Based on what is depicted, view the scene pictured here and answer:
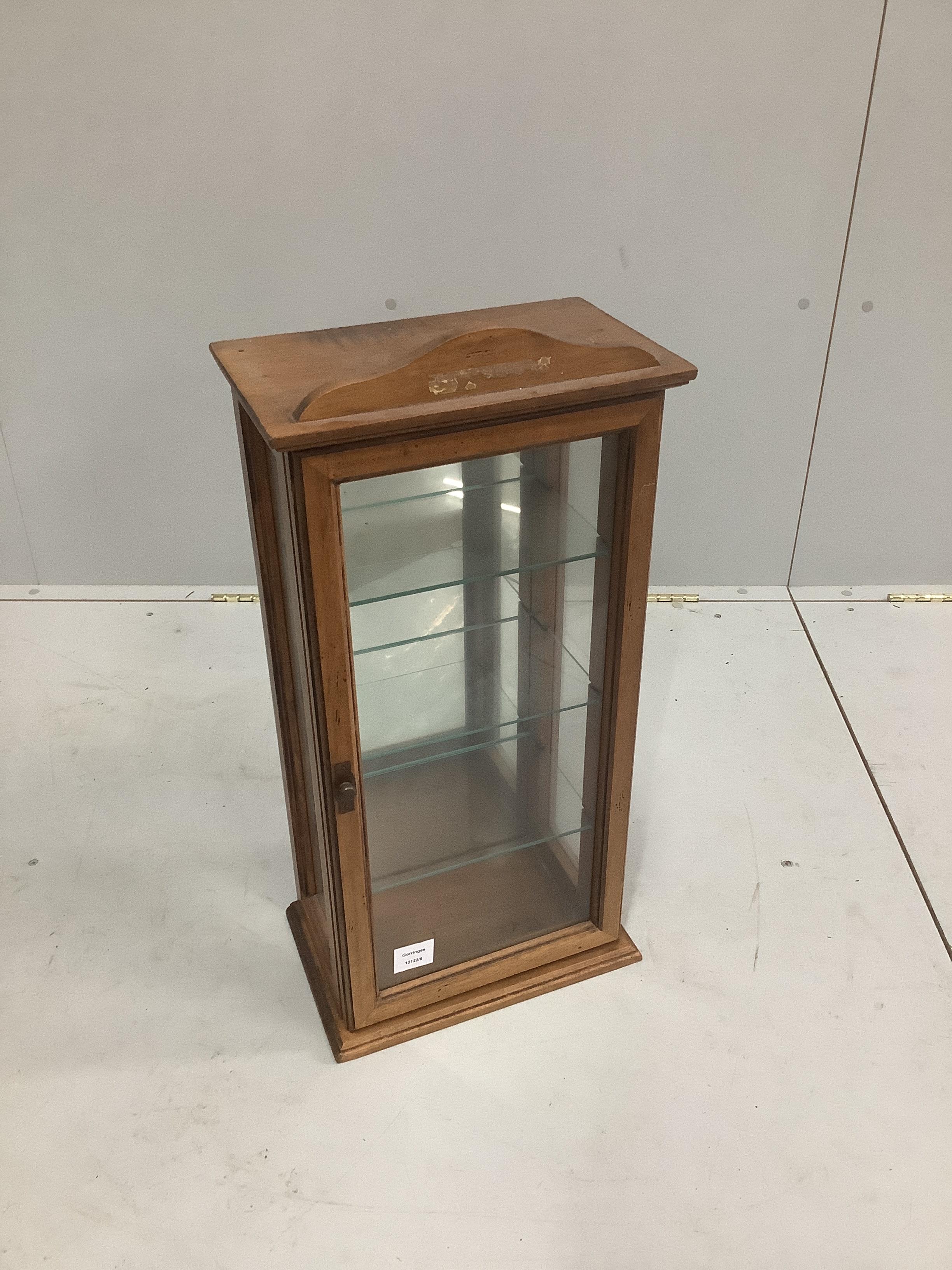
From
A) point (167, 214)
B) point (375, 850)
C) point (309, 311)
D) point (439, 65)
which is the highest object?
point (439, 65)

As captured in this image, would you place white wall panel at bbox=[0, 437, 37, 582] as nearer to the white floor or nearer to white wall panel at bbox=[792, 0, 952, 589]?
the white floor

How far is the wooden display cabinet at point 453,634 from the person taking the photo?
1.40 meters

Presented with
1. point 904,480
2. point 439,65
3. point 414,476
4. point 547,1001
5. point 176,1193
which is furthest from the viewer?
point 904,480

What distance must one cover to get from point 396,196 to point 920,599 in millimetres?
1852

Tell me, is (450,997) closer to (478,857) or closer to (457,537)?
(478,857)

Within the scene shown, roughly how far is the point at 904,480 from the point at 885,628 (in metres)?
0.42

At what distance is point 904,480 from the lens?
2.99m

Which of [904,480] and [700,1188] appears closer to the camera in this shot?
[700,1188]

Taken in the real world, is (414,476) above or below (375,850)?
above

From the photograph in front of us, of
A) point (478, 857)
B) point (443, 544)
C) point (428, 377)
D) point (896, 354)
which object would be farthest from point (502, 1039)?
point (896, 354)

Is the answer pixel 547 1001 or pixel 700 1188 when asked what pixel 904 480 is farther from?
pixel 700 1188

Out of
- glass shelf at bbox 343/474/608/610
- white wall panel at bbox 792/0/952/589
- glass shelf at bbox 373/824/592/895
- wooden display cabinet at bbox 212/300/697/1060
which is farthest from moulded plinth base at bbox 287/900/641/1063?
white wall panel at bbox 792/0/952/589

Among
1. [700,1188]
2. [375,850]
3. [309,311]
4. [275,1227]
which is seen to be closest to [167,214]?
[309,311]

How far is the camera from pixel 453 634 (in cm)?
174
